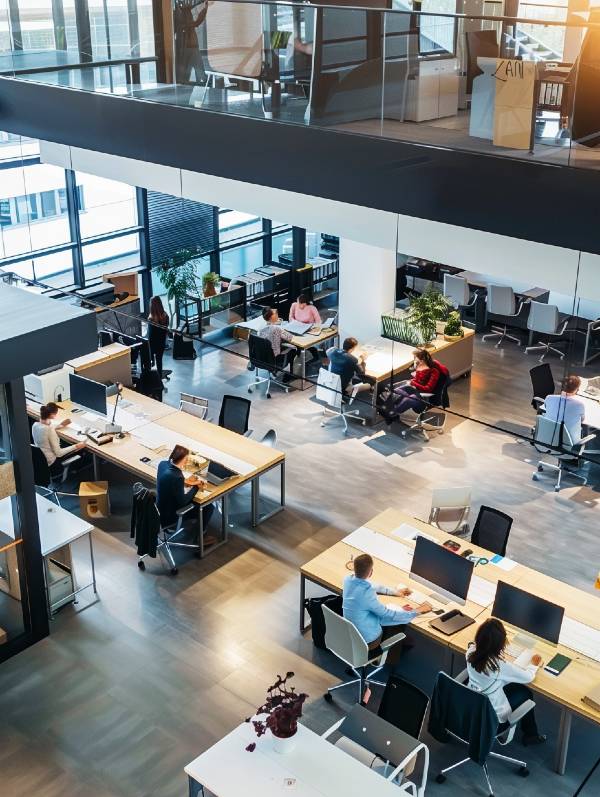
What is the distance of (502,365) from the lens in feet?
33.9

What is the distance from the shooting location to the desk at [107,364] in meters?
11.1

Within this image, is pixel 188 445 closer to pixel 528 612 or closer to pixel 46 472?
pixel 46 472

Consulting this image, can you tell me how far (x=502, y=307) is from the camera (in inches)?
406

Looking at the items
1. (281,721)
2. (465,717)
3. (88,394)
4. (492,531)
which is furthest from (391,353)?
(281,721)

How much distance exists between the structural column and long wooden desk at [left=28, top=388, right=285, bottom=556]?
3127 mm

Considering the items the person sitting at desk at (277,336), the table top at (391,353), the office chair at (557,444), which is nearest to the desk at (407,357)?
the table top at (391,353)

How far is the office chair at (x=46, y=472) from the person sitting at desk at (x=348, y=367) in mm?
3205

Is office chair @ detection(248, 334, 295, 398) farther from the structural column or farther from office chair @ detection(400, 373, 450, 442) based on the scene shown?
office chair @ detection(400, 373, 450, 442)

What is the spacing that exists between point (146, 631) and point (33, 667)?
0.93 m

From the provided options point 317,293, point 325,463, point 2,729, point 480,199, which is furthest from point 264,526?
point 317,293

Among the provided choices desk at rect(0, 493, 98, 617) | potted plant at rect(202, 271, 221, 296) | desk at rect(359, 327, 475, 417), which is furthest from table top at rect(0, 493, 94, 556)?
potted plant at rect(202, 271, 221, 296)

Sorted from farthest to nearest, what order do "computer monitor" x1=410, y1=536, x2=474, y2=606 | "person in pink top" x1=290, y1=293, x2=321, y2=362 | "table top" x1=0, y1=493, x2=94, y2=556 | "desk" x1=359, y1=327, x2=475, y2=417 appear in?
1. "person in pink top" x1=290, y1=293, x2=321, y2=362
2. "desk" x1=359, y1=327, x2=475, y2=417
3. "table top" x1=0, y1=493, x2=94, y2=556
4. "computer monitor" x1=410, y1=536, x2=474, y2=606

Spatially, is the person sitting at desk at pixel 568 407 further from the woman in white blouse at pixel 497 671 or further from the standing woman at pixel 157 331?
the standing woman at pixel 157 331

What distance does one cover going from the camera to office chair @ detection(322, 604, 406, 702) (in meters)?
6.82
